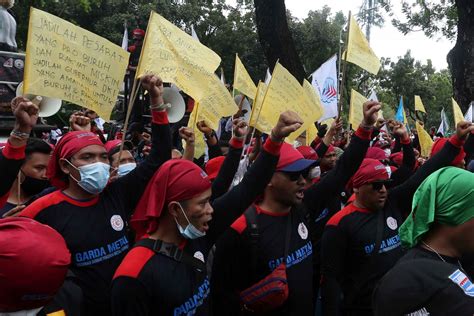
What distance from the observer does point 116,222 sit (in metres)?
3.11

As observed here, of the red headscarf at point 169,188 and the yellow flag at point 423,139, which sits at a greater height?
the red headscarf at point 169,188

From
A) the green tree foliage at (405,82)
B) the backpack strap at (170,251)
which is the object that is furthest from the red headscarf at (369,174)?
the green tree foliage at (405,82)

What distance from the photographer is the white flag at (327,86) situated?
8359 mm

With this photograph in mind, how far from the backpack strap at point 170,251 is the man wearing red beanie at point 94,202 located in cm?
65

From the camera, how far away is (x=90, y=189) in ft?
10.3

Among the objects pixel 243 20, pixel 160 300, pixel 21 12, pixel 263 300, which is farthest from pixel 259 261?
pixel 243 20

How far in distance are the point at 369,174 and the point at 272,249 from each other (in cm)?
96

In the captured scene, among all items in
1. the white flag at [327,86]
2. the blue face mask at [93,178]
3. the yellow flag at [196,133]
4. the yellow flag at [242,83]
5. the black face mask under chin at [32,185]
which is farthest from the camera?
the white flag at [327,86]

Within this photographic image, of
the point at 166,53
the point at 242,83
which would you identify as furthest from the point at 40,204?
the point at 242,83

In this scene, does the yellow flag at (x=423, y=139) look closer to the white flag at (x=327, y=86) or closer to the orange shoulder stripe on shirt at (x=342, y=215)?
the white flag at (x=327, y=86)

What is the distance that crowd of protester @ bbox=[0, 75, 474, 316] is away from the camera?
6.26 ft

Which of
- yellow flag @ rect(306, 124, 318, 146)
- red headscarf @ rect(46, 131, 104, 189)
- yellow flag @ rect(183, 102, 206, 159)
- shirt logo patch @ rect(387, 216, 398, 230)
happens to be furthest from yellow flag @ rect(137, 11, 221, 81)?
yellow flag @ rect(306, 124, 318, 146)

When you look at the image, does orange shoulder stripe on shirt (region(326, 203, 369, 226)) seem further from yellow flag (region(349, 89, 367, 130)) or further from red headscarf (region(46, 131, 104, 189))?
yellow flag (region(349, 89, 367, 130))

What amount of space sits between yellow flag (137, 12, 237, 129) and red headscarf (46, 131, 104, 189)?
499 millimetres
